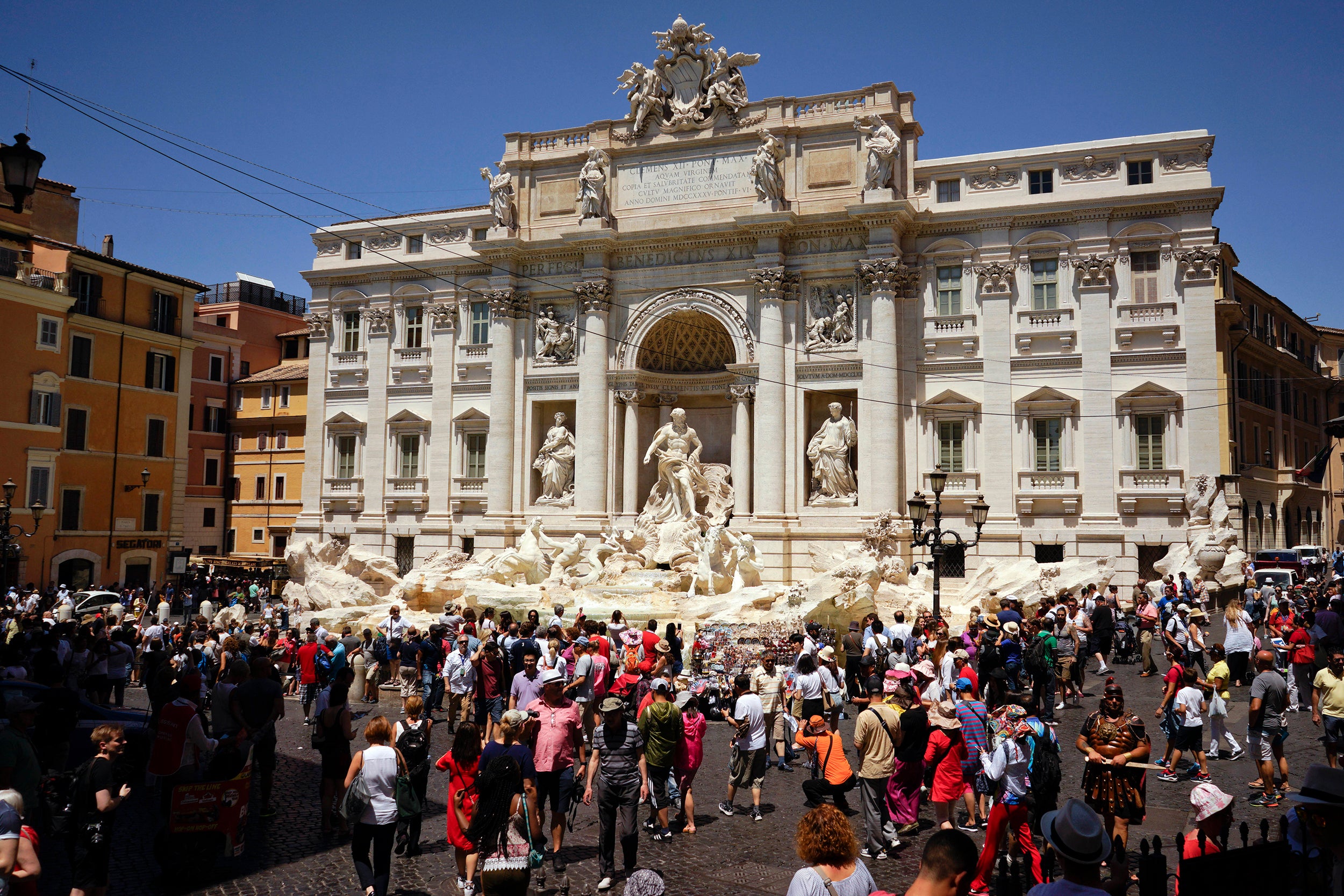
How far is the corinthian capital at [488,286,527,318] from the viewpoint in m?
Result: 32.1

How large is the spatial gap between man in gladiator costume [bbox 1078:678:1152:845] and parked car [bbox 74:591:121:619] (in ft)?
86.8

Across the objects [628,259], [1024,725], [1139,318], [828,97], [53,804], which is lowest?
[53,804]

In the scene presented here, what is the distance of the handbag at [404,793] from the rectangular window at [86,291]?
31.6m

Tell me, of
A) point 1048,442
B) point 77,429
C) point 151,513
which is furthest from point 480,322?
point 1048,442

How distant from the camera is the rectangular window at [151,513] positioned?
35.7m

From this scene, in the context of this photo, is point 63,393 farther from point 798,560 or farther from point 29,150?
point 29,150

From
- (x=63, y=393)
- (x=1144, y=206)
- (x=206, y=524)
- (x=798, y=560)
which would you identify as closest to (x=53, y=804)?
(x=798, y=560)

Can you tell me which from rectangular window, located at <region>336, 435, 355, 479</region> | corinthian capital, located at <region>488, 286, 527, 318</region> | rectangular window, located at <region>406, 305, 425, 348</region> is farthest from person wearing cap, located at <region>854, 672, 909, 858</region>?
rectangular window, located at <region>336, 435, 355, 479</region>

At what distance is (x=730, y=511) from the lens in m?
29.7

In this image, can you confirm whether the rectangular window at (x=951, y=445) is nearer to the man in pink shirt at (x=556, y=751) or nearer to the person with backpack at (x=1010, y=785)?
the person with backpack at (x=1010, y=785)

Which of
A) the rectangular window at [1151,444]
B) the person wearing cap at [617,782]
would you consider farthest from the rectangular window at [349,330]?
the person wearing cap at [617,782]

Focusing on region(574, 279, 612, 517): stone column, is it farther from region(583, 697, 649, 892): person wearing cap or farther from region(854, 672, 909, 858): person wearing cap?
region(583, 697, 649, 892): person wearing cap

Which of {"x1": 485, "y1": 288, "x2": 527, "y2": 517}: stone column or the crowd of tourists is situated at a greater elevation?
{"x1": 485, "y1": 288, "x2": 527, "y2": 517}: stone column

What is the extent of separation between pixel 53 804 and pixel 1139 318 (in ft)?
87.1
